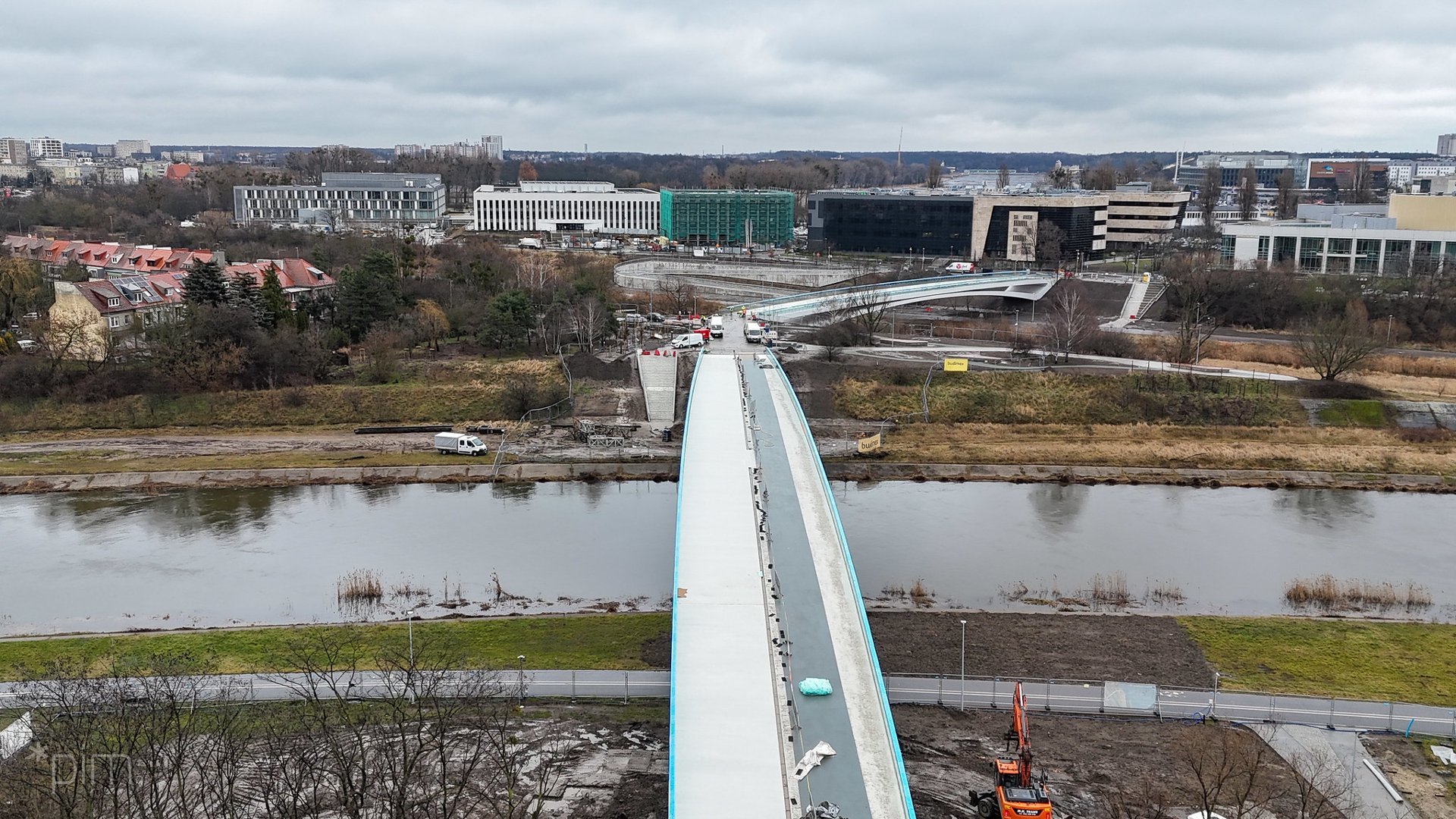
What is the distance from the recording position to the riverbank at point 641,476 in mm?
23000

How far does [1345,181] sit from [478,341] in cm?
9991

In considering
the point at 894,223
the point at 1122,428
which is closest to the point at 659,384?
the point at 1122,428

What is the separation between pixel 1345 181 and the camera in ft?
350


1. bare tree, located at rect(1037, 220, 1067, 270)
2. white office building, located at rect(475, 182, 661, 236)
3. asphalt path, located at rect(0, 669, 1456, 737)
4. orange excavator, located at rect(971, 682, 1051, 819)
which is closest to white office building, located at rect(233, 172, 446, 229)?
white office building, located at rect(475, 182, 661, 236)

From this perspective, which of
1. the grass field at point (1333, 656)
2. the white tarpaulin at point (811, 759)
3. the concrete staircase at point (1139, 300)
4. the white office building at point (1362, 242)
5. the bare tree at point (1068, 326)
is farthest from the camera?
the white office building at point (1362, 242)

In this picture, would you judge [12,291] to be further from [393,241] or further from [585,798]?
[585,798]

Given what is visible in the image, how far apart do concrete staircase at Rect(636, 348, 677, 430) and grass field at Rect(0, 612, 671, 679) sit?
11.1 meters

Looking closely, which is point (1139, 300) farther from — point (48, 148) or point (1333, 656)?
point (48, 148)

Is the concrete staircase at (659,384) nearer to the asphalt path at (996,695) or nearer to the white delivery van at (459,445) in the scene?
the white delivery van at (459,445)

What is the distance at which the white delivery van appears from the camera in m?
24.6

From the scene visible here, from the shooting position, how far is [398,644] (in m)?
14.6

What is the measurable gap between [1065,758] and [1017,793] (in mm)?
1924

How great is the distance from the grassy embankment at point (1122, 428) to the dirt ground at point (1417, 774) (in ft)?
41.0

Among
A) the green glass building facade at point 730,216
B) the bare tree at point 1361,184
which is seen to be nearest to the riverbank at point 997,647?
the green glass building facade at point 730,216
